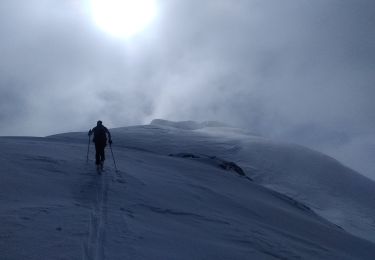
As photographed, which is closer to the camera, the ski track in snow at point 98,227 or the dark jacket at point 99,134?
the ski track in snow at point 98,227

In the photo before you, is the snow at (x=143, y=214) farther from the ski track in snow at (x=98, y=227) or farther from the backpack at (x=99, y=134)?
the backpack at (x=99, y=134)

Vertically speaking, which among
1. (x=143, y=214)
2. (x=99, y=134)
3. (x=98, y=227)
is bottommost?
(x=98, y=227)

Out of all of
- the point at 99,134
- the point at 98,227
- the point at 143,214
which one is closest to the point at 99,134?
the point at 99,134

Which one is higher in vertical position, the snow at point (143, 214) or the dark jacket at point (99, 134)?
the dark jacket at point (99, 134)

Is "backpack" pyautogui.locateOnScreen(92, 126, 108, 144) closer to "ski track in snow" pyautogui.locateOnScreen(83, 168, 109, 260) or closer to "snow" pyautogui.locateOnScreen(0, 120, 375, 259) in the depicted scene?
"snow" pyautogui.locateOnScreen(0, 120, 375, 259)

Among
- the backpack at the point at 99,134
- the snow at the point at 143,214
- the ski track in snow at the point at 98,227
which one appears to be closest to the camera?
the ski track in snow at the point at 98,227

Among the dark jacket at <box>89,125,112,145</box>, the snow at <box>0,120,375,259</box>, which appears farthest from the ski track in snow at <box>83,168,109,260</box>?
the dark jacket at <box>89,125,112,145</box>

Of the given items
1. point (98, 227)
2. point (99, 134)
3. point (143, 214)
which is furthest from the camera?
point (99, 134)

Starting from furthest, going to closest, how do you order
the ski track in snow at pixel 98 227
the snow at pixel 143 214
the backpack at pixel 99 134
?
the backpack at pixel 99 134 < the snow at pixel 143 214 < the ski track in snow at pixel 98 227

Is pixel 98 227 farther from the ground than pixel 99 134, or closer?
closer

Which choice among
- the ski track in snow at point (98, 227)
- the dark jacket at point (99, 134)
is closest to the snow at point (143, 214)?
the ski track in snow at point (98, 227)

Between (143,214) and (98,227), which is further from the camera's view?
(143,214)

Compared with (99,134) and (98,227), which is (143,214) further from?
(99,134)

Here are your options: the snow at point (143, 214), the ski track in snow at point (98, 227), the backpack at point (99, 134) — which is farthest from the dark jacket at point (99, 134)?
the ski track in snow at point (98, 227)
